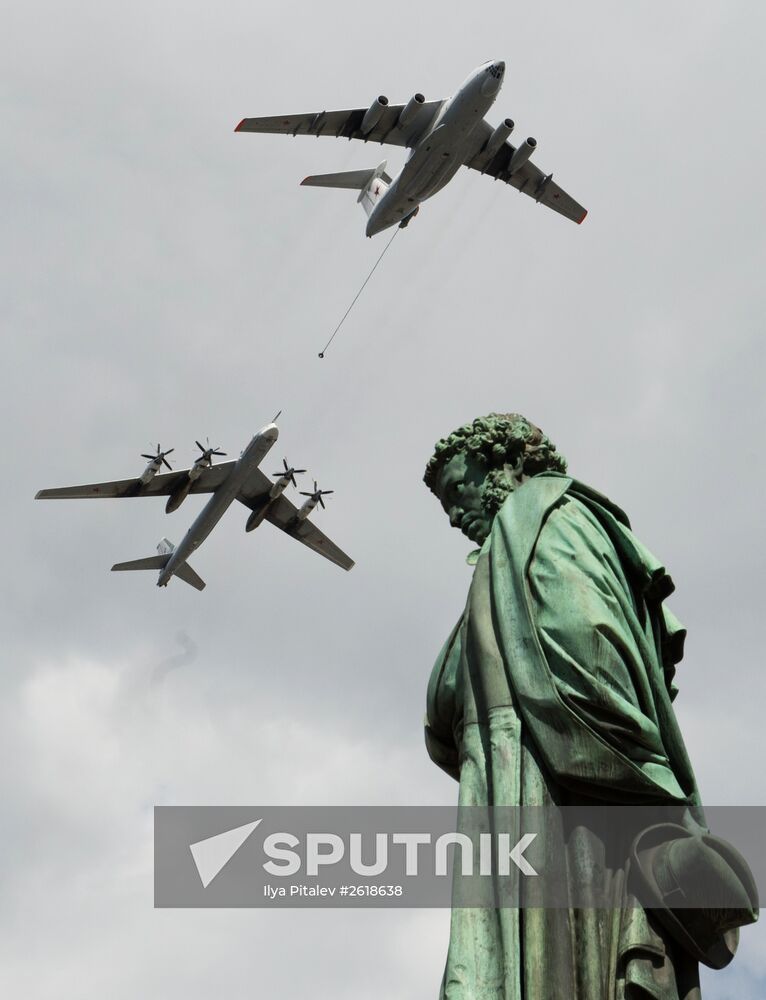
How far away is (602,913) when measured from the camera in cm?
575

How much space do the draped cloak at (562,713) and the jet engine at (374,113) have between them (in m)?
59.0

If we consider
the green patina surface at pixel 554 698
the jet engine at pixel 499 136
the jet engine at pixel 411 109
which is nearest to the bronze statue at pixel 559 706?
the green patina surface at pixel 554 698

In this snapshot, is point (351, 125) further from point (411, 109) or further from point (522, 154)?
point (522, 154)

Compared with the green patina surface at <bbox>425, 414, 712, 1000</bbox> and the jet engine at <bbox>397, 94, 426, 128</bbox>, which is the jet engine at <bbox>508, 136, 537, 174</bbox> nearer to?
the jet engine at <bbox>397, 94, 426, 128</bbox>

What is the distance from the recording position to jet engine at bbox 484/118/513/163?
223ft

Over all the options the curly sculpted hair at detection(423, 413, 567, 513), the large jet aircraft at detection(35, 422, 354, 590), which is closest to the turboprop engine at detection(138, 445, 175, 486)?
the large jet aircraft at detection(35, 422, 354, 590)

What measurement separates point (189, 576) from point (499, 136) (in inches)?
1129

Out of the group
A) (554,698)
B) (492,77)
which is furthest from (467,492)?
(492,77)

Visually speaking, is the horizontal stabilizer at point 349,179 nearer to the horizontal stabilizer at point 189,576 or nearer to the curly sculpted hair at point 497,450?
the horizontal stabilizer at point 189,576

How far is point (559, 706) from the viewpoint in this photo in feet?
19.6

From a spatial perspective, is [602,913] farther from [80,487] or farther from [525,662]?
[80,487]

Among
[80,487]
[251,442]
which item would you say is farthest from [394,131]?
[80,487]

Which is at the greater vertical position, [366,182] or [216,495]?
[366,182]

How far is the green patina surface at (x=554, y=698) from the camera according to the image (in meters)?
5.62
